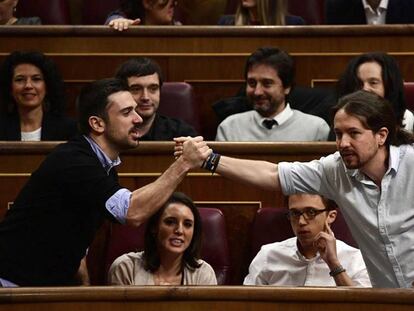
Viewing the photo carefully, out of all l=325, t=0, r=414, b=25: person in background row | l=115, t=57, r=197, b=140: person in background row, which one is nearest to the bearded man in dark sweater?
l=115, t=57, r=197, b=140: person in background row

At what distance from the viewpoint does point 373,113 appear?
1.28m

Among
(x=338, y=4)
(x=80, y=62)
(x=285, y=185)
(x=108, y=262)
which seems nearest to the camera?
(x=285, y=185)

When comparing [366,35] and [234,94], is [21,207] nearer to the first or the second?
Answer: [234,94]

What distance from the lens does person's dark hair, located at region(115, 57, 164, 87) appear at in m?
1.75

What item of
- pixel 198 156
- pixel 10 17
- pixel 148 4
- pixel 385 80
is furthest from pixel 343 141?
pixel 10 17

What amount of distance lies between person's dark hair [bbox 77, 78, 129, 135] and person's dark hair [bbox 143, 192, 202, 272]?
0.17 meters

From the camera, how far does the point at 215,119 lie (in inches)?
76.8

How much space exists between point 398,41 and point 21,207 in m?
0.87

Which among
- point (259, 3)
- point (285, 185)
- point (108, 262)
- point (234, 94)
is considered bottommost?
point (108, 262)

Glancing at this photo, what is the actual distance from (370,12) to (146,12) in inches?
16.5

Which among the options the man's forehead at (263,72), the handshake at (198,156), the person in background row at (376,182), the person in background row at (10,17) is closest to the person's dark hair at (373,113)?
the person in background row at (376,182)

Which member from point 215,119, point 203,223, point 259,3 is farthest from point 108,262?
point 259,3

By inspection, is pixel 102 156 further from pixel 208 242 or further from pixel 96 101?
pixel 208 242

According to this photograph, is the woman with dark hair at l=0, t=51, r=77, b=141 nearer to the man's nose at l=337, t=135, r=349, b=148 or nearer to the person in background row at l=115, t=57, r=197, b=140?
the person in background row at l=115, t=57, r=197, b=140
